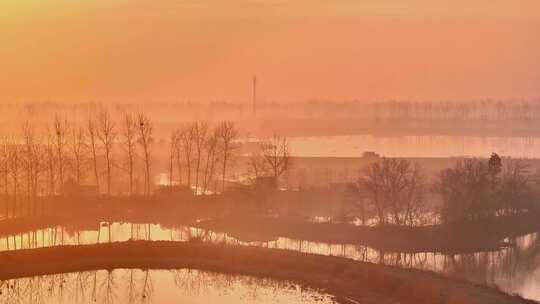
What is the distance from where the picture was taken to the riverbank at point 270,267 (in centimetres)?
2158

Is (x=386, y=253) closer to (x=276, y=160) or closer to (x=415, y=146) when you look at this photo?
(x=276, y=160)

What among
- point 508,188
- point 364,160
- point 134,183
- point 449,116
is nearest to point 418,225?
point 508,188

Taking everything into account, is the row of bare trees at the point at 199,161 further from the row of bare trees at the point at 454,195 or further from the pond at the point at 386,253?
the row of bare trees at the point at 454,195

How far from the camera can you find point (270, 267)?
2548 cm

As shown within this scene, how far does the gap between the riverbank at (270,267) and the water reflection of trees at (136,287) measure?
0.72m

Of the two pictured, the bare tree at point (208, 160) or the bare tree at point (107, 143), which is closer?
the bare tree at point (107, 143)

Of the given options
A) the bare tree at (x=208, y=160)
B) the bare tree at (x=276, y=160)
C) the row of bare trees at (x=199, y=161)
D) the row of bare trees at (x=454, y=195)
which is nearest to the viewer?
the row of bare trees at (x=454, y=195)

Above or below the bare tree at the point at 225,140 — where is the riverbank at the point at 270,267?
below

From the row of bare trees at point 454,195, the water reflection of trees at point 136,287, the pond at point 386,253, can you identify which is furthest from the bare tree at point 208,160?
the water reflection of trees at point 136,287

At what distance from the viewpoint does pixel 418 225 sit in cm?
3400

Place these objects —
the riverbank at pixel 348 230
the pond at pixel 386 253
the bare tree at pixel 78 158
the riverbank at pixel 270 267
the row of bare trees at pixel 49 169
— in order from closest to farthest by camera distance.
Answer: the riverbank at pixel 270 267 → the pond at pixel 386 253 → the riverbank at pixel 348 230 → the row of bare trees at pixel 49 169 → the bare tree at pixel 78 158

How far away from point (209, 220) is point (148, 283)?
11669mm

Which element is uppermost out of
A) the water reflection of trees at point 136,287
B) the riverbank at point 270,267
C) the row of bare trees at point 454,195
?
the row of bare trees at point 454,195

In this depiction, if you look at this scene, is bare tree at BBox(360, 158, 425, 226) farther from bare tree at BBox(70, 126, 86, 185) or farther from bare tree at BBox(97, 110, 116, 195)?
bare tree at BBox(70, 126, 86, 185)
